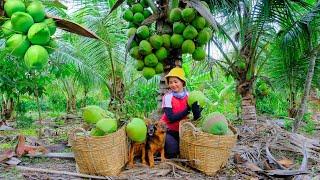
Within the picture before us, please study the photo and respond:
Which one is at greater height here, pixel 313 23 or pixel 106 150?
pixel 313 23

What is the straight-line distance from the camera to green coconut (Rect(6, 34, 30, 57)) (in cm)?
100

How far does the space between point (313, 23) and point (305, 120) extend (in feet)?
14.2

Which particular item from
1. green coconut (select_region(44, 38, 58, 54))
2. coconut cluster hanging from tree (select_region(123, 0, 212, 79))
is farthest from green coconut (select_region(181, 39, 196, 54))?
green coconut (select_region(44, 38, 58, 54))

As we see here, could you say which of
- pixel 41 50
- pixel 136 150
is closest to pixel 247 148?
pixel 136 150

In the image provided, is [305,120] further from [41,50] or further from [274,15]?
[41,50]

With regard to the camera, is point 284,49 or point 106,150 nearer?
point 106,150

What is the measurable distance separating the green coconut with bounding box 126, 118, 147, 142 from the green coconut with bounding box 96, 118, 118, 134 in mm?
194

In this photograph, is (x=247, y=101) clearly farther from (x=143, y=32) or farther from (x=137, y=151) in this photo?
(x=137, y=151)

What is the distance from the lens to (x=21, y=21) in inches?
40.3

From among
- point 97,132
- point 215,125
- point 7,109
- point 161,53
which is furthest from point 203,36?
point 7,109

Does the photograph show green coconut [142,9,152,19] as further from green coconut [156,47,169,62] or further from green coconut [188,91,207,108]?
green coconut [188,91,207,108]

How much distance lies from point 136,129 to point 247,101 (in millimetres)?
3232

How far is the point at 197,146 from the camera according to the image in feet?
11.7

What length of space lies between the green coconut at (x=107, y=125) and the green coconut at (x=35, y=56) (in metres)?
2.29
